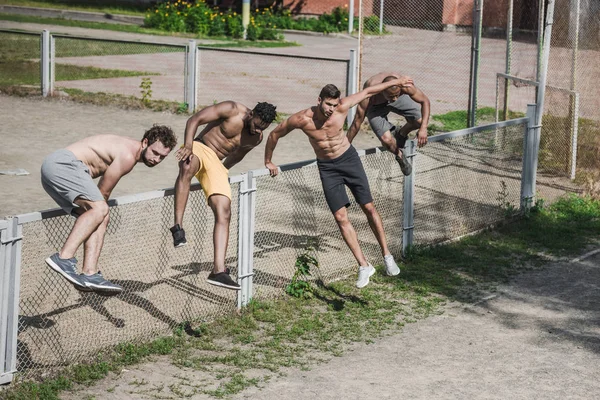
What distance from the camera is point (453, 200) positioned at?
40.9 ft

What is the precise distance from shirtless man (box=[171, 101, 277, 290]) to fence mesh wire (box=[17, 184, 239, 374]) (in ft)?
0.87

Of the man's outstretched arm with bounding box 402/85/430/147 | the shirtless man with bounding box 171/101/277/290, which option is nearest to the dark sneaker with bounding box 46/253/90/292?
the shirtless man with bounding box 171/101/277/290

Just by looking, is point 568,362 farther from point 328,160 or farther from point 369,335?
point 328,160

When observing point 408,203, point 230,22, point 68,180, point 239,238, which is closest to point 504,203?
point 408,203

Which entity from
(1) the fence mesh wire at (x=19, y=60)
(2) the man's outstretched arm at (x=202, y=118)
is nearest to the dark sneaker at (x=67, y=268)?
(2) the man's outstretched arm at (x=202, y=118)

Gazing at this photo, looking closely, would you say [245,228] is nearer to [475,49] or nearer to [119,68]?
[475,49]

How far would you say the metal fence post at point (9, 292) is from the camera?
7.10 metres

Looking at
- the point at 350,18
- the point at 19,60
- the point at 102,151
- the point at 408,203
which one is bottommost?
the point at 408,203

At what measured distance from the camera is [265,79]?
23609mm

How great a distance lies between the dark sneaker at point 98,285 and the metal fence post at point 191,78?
1262cm

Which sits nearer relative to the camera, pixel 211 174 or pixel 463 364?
pixel 463 364

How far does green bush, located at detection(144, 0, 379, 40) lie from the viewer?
111ft

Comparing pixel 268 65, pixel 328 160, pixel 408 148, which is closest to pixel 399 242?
pixel 408 148

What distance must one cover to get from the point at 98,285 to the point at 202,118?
2.27m
